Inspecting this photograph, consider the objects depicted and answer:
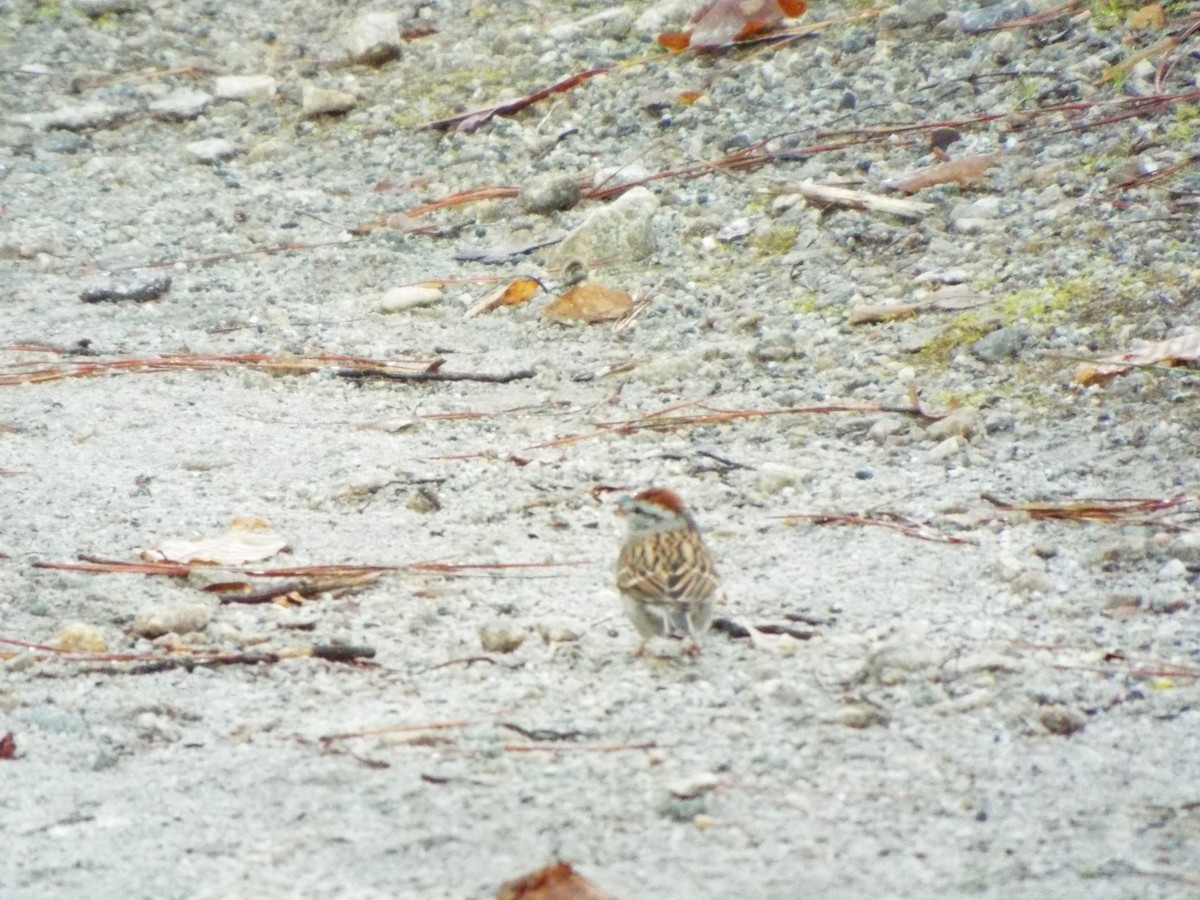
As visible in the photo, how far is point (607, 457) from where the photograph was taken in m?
5.68

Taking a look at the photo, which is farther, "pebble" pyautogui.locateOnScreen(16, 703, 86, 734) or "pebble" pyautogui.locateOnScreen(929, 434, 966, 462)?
"pebble" pyautogui.locateOnScreen(929, 434, 966, 462)

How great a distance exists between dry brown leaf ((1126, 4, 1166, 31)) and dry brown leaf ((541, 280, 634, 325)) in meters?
2.91

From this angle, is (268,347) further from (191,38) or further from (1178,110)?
(191,38)

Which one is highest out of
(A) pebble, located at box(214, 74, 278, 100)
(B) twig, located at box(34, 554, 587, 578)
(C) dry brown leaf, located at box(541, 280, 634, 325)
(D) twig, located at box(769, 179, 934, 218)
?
(A) pebble, located at box(214, 74, 278, 100)

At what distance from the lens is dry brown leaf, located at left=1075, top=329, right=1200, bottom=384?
559 cm

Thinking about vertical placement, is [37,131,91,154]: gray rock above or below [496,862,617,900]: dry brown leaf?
above

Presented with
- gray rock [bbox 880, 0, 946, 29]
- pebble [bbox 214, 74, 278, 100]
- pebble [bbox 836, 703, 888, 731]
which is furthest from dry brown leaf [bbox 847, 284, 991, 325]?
pebble [bbox 214, 74, 278, 100]

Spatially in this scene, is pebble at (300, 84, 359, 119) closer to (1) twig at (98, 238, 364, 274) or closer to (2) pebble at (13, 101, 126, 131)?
(2) pebble at (13, 101, 126, 131)

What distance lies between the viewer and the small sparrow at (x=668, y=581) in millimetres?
3978

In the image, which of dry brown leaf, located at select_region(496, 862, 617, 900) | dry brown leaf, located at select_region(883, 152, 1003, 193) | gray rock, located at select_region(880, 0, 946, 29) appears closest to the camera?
dry brown leaf, located at select_region(496, 862, 617, 900)

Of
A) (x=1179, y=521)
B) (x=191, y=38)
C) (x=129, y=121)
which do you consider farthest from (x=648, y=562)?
(x=191, y=38)

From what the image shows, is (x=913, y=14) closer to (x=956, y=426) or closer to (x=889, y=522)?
(x=956, y=426)

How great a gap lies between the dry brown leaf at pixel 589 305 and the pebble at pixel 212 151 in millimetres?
3287

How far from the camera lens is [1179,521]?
4645mm
